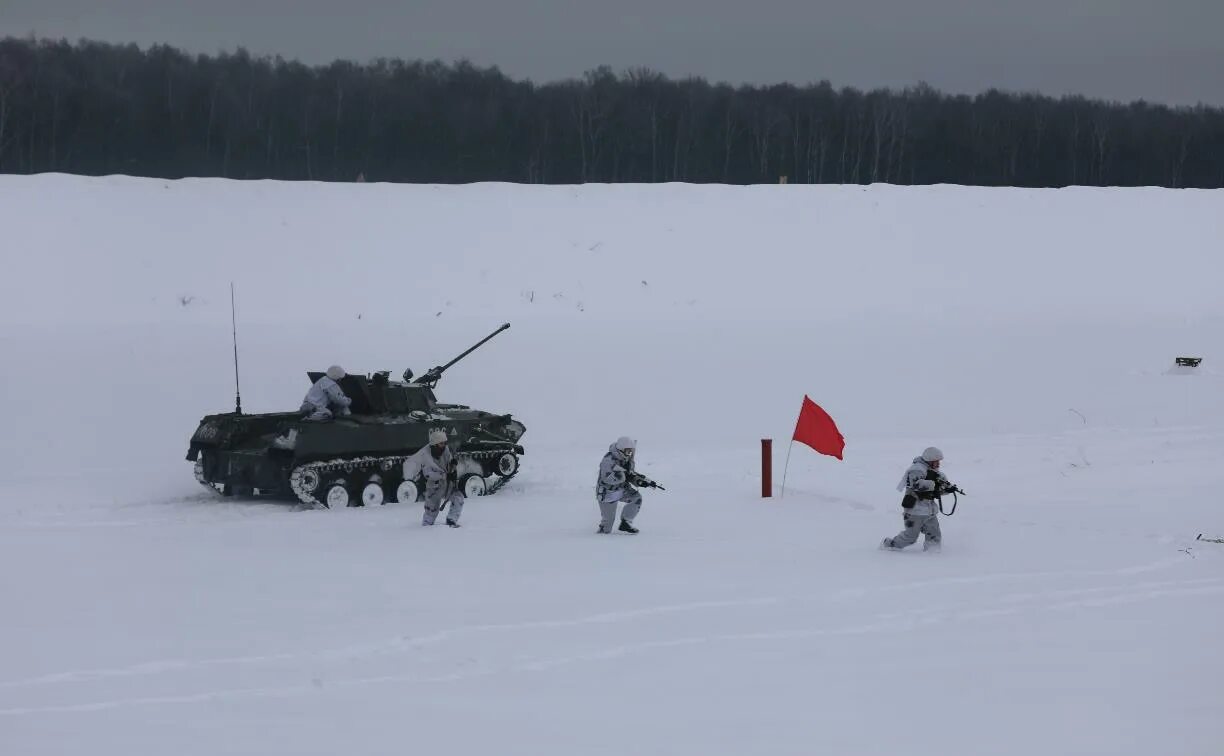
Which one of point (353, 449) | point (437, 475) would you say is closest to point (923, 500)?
point (437, 475)

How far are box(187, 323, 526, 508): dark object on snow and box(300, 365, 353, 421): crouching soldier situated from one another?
16 centimetres

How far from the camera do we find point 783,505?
63.9 feet

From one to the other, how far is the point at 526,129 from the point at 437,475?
5242 cm

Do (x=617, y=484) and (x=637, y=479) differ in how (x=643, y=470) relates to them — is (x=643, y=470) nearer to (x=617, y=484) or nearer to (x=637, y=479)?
(x=637, y=479)

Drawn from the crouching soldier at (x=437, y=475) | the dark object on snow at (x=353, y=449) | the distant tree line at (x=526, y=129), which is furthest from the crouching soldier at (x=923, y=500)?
the distant tree line at (x=526, y=129)

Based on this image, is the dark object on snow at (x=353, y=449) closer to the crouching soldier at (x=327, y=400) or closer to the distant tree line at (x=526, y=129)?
the crouching soldier at (x=327, y=400)

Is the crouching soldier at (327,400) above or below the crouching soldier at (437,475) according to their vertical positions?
above

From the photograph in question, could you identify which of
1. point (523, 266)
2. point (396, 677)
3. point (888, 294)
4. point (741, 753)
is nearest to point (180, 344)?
point (523, 266)

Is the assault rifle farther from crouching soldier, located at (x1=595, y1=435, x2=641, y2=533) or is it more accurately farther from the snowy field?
the snowy field

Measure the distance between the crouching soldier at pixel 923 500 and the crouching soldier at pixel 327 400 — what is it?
8538mm

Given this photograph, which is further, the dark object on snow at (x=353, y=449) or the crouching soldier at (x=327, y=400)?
the crouching soldier at (x=327, y=400)

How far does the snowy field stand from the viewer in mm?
9531

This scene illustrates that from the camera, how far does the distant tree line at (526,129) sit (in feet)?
202

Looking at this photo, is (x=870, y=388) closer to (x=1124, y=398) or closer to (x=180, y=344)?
(x=1124, y=398)
